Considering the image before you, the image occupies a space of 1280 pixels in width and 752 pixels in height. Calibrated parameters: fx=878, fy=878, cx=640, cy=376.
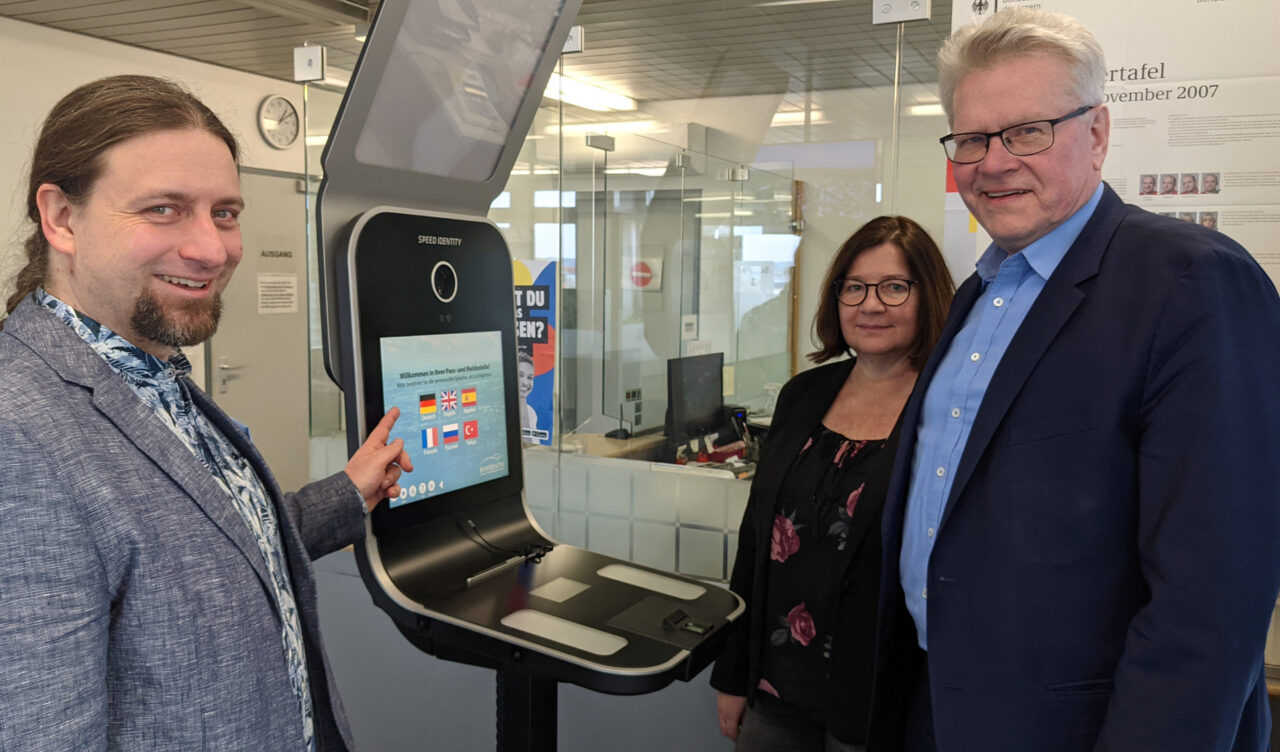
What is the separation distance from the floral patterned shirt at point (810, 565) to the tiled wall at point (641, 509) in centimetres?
70

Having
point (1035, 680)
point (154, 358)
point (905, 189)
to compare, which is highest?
point (905, 189)

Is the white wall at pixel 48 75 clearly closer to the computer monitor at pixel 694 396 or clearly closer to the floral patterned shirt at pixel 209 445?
the computer monitor at pixel 694 396

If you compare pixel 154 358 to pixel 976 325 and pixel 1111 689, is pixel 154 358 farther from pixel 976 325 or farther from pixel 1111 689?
pixel 1111 689

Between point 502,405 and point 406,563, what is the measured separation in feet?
1.16

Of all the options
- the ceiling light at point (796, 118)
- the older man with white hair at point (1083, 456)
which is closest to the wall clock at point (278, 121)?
the ceiling light at point (796, 118)

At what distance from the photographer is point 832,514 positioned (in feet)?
5.20

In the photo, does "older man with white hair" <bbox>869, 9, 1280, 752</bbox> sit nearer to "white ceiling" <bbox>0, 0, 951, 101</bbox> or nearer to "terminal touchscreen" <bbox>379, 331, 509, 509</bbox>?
"terminal touchscreen" <bbox>379, 331, 509, 509</bbox>

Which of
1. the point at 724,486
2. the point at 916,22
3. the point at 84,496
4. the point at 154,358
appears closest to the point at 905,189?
the point at 916,22

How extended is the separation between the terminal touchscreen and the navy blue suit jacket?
2.75 ft

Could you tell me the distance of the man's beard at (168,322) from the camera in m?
0.99

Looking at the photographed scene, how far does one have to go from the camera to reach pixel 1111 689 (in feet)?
3.40

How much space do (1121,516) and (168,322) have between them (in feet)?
3.66

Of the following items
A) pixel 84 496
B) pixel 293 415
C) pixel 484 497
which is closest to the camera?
pixel 84 496

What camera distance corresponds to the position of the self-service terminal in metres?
1.34
